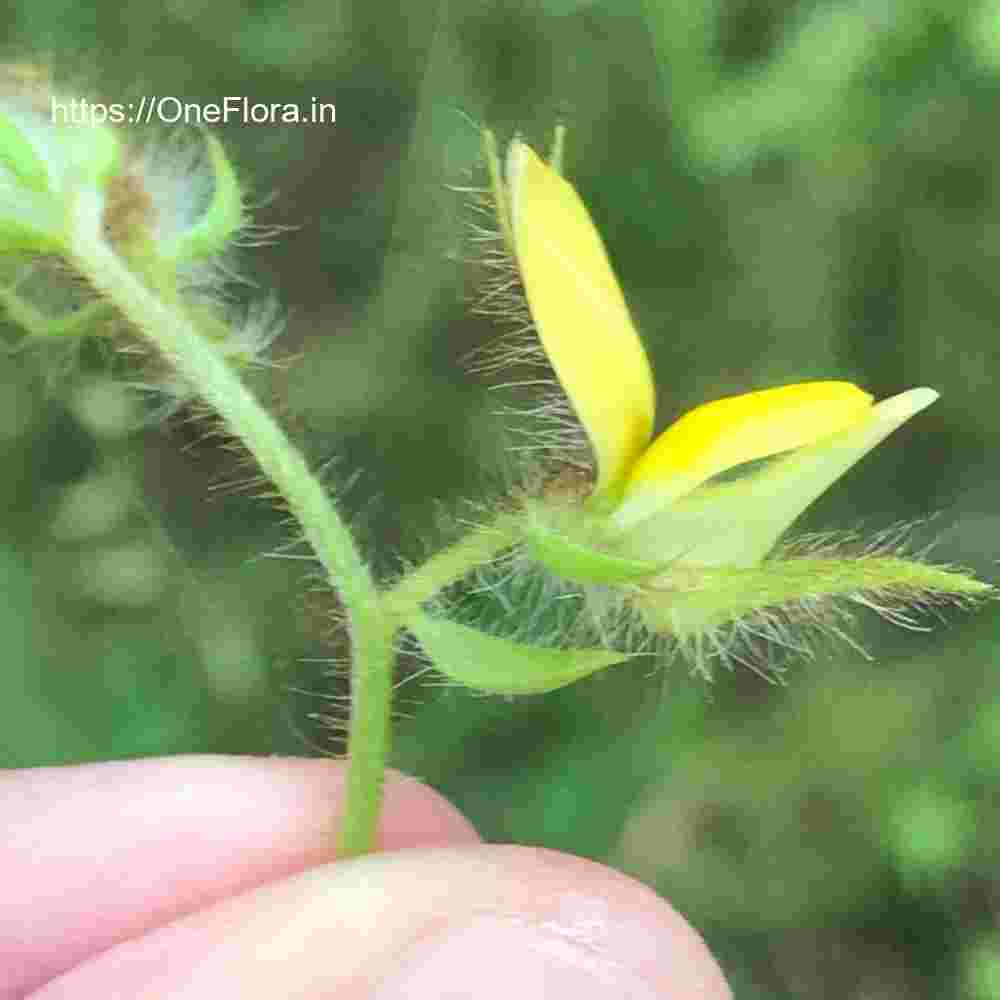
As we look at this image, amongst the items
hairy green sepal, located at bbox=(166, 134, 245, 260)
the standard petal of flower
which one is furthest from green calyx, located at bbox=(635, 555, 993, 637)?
hairy green sepal, located at bbox=(166, 134, 245, 260)

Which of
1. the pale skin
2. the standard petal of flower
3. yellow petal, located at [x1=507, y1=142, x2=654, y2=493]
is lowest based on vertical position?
the pale skin

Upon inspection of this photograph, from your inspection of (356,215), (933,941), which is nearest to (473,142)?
(356,215)

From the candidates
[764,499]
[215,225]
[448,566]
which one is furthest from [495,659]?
[215,225]

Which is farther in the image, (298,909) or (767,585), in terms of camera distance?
(298,909)

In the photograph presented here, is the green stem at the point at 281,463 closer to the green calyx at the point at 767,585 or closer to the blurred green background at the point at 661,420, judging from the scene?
the green calyx at the point at 767,585

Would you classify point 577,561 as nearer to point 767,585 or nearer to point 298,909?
point 767,585

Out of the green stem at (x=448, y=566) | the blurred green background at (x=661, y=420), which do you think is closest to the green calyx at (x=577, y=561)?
the green stem at (x=448, y=566)

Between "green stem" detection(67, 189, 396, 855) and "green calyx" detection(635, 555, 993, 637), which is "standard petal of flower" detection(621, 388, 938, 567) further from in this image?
"green stem" detection(67, 189, 396, 855)
